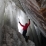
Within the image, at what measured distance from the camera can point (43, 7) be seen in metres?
1.51

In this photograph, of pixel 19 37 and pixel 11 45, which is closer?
pixel 11 45

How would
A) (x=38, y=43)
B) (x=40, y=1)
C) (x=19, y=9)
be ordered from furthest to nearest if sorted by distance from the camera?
(x=38, y=43)
(x=19, y=9)
(x=40, y=1)

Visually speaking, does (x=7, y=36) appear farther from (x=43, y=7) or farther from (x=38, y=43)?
(x=38, y=43)

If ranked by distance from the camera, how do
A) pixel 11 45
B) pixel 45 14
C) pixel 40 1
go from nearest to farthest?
1. pixel 40 1
2. pixel 45 14
3. pixel 11 45

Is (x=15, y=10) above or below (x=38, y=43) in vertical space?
above

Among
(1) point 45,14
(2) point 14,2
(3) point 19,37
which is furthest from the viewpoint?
(2) point 14,2

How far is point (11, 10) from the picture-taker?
2.82 meters

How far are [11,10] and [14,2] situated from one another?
0.17m

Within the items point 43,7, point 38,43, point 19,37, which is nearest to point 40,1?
point 43,7

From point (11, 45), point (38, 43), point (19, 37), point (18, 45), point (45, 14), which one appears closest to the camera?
point (45, 14)

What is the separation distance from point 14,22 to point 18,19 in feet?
0.66

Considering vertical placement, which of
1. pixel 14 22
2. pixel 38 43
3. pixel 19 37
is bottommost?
pixel 38 43

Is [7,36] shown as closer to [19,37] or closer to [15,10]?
[19,37]

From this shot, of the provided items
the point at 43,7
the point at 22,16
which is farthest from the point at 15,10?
the point at 43,7
